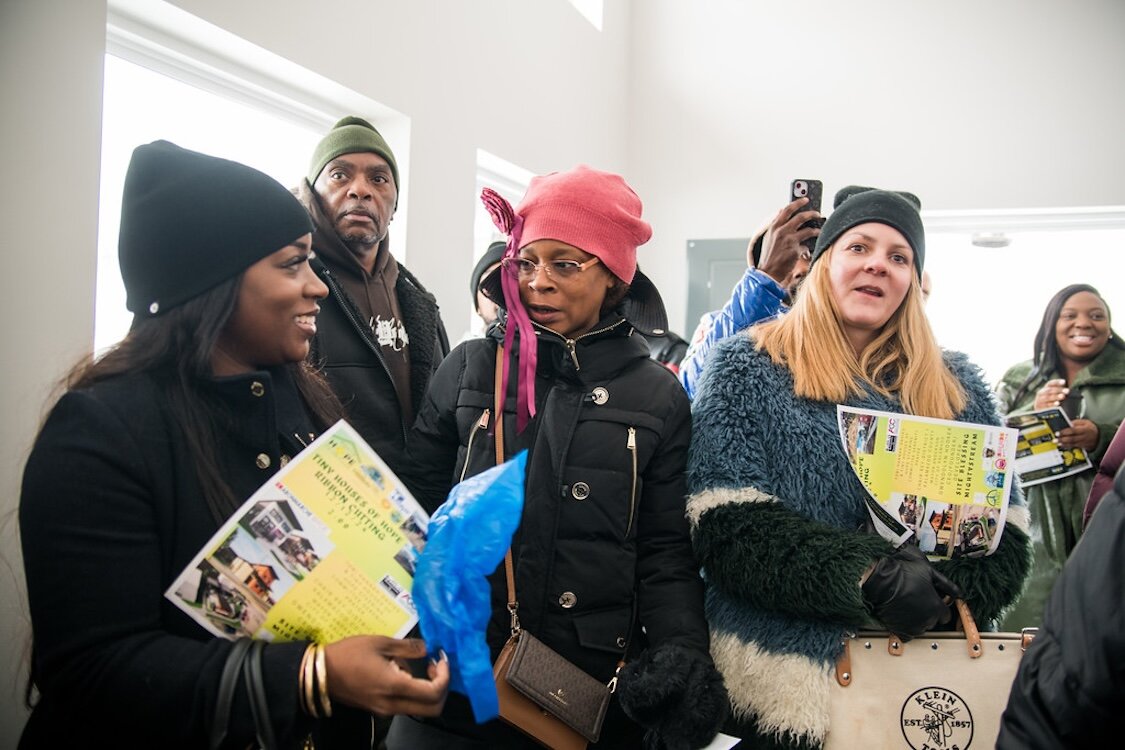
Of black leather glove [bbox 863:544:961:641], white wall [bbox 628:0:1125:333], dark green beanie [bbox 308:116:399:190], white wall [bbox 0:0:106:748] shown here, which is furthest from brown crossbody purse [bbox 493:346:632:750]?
white wall [bbox 628:0:1125:333]

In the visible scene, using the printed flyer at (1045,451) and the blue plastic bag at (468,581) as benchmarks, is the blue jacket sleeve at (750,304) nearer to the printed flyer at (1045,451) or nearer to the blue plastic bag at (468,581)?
the blue plastic bag at (468,581)

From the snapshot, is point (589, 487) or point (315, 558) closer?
point (315, 558)

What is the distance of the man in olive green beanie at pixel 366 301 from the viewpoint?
190 centimetres

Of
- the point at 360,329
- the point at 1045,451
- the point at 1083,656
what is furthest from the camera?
the point at 1045,451

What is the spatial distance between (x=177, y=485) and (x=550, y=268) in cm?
74

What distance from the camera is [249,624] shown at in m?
0.98

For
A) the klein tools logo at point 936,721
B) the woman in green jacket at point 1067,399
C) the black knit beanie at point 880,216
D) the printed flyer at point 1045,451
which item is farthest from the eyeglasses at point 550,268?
the woman in green jacket at point 1067,399

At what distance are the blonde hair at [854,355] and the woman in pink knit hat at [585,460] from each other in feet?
0.75

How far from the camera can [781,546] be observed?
4.40 ft

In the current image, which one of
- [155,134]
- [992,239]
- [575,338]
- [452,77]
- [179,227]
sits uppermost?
[452,77]

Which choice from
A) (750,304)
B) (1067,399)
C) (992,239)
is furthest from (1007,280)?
(750,304)

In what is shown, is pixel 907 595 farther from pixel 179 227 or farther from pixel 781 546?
pixel 179 227

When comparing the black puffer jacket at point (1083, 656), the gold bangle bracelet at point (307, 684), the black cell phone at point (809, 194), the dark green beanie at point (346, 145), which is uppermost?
the dark green beanie at point (346, 145)

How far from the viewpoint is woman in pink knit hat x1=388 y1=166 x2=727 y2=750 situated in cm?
135
